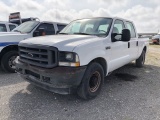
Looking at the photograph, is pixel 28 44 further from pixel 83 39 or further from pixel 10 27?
pixel 10 27

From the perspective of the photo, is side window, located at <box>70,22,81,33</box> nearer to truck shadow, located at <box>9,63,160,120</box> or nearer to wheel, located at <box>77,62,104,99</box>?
wheel, located at <box>77,62,104,99</box>

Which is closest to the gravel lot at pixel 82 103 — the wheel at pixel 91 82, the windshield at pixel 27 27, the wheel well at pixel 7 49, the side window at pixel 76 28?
the wheel at pixel 91 82

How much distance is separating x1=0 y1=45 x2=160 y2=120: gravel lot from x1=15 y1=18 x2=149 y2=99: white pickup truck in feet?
1.22

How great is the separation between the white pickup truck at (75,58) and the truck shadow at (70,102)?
11.4 inches

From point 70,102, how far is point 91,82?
2.13ft

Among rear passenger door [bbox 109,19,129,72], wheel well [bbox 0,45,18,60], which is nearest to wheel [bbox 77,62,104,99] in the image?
rear passenger door [bbox 109,19,129,72]

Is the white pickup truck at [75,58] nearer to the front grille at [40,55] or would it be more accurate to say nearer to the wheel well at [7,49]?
the front grille at [40,55]

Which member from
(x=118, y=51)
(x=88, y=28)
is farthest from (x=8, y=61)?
(x=118, y=51)

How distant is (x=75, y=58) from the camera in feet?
10.5

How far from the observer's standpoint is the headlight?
3.19m

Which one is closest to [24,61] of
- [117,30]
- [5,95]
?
[5,95]

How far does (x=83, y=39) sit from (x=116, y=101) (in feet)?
5.19

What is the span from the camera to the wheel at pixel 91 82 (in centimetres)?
350

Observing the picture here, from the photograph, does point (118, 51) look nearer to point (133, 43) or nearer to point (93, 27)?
point (93, 27)
